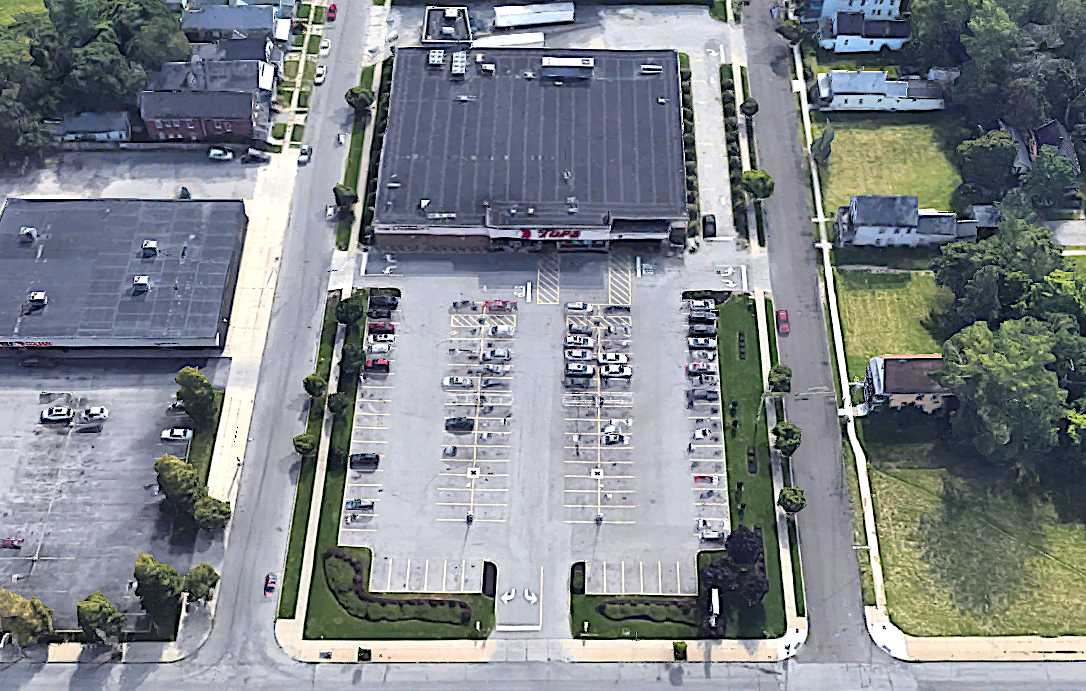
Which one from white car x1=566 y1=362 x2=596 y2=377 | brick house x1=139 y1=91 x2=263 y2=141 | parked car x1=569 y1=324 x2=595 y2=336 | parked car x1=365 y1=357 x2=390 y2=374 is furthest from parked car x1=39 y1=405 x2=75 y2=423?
parked car x1=569 y1=324 x2=595 y2=336

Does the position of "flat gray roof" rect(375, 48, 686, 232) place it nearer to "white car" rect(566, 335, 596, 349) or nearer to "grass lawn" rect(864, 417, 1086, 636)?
"white car" rect(566, 335, 596, 349)

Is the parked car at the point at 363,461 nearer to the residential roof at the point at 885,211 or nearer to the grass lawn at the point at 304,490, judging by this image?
the grass lawn at the point at 304,490

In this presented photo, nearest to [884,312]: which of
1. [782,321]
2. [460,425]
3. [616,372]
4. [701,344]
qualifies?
[782,321]

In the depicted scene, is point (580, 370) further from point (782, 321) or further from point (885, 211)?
point (885, 211)

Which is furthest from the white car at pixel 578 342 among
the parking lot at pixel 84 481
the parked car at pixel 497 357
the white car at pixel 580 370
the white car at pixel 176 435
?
the white car at pixel 176 435

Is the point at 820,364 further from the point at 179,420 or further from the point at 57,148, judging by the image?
the point at 57,148

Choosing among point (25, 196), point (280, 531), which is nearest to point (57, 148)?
point (25, 196)
